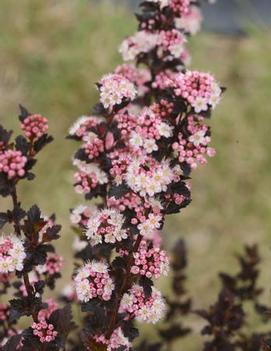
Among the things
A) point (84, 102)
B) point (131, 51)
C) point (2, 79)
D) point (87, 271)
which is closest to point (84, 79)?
point (84, 102)

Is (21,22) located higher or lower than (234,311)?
higher

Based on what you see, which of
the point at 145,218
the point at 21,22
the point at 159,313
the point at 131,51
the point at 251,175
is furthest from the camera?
the point at 21,22

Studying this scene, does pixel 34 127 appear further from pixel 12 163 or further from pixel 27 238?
pixel 27 238

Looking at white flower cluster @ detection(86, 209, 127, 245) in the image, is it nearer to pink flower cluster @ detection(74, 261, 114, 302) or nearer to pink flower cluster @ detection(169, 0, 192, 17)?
pink flower cluster @ detection(74, 261, 114, 302)

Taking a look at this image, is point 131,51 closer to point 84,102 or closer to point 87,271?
point 87,271

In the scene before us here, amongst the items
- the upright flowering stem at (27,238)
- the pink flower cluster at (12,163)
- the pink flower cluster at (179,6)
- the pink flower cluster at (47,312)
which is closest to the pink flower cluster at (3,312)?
the pink flower cluster at (47,312)

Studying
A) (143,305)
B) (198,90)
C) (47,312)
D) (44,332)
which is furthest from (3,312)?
(198,90)

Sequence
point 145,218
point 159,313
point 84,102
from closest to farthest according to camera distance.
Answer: point 145,218 < point 159,313 < point 84,102
